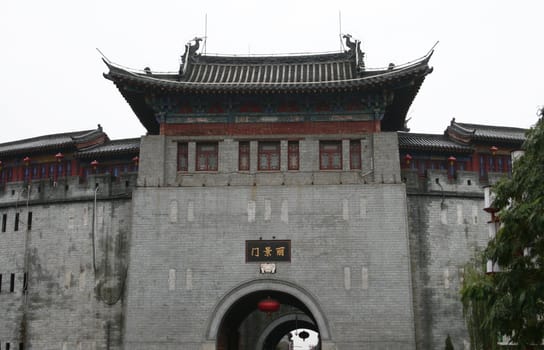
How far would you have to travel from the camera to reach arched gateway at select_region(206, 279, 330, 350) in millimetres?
19594

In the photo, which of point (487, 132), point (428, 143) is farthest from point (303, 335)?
point (487, 132)

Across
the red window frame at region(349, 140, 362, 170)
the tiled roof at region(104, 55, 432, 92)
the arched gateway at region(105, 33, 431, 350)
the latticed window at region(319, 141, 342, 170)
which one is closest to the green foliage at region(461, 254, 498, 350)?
the arched gateway at region(105, 33, 431, 350)

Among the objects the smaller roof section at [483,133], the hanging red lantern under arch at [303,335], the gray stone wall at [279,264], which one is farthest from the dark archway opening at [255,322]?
the smaller roof section at [483,133]

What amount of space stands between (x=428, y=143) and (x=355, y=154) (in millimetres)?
5443

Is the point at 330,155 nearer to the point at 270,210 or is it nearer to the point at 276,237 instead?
the point at 270,210

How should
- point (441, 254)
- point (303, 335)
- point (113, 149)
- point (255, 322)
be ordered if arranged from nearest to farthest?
point (441, 254) < point (255, 322) < point (113, 149) < point (303, 335)

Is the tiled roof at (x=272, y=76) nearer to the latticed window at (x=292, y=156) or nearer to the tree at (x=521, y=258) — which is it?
A: the latticed window at (x=292, y=156)

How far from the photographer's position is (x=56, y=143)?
27.0 m

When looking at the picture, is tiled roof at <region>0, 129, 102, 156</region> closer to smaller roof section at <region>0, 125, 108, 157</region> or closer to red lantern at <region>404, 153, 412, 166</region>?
smaller roof section at <region>0, 125, 108, 157</region>

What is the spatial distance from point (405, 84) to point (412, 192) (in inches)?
132

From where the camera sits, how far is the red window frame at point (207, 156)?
20891 mm

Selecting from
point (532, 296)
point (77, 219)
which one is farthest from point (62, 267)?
point (532, 296)

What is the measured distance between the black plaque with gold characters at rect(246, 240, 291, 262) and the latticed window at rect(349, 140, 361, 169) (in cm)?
298

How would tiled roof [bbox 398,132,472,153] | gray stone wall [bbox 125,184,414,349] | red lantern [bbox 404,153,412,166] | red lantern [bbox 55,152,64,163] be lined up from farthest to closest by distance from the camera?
red lantern [bbox 55,152,64,163]
tiled roof [bbox 398,132,472,153]
red lantern [bbox 404,153,412,166]
gray stone wall [bbox 125,184,414,349]
